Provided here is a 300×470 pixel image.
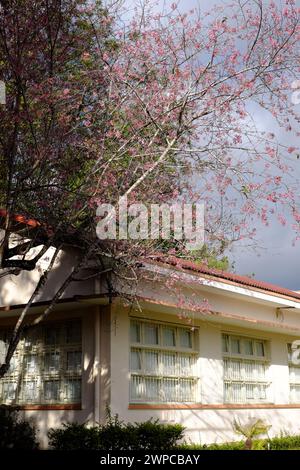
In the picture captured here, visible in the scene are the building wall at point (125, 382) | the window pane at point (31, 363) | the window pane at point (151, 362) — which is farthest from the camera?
the window pane at point (31, 363)

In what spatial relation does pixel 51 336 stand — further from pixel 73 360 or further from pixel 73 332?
pixel 73 360

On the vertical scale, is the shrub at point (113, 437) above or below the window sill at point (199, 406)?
below

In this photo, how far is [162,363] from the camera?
13859mm

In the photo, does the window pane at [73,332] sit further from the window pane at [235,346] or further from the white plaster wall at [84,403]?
the window pane at [235,346]

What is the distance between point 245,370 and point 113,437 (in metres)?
6.31

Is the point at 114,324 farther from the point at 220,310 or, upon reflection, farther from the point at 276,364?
the point at 276,364

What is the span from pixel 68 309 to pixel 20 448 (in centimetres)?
336

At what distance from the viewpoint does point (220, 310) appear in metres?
15.0

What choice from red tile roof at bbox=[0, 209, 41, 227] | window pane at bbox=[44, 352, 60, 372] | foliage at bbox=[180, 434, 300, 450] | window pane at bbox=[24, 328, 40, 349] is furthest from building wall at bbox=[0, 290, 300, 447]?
red tile roof at bbox=[0, 209, 41, 227]

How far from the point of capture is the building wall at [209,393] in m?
12.5

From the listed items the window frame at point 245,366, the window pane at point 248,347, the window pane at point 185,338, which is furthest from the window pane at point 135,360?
the window pane at point 248,347

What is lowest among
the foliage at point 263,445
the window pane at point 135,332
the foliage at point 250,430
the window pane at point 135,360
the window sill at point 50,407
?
the foliage at point 263,445

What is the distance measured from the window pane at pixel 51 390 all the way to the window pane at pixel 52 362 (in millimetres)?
249

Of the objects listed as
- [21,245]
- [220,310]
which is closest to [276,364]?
[220,310]
